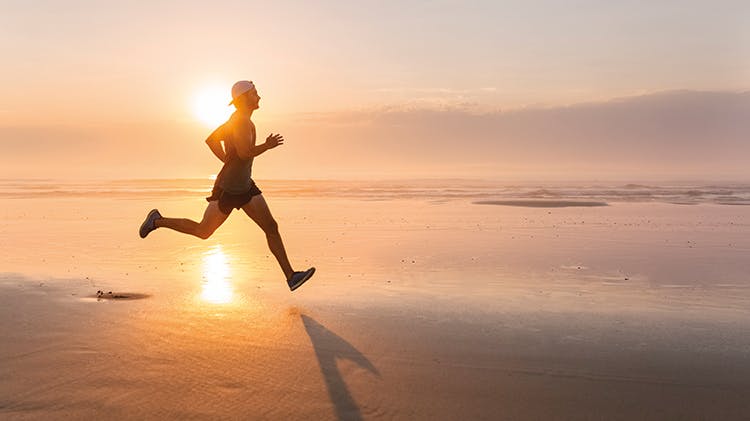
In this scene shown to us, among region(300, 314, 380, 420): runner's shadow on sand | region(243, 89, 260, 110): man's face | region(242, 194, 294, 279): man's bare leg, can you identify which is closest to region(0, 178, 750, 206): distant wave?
region(242, 194, 294, 279): man's bare leg

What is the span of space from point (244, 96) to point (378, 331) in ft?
9.75

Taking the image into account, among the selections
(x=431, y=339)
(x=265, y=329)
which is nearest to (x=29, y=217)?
(x=265, y=329)

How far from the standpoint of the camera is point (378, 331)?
19.8 feet

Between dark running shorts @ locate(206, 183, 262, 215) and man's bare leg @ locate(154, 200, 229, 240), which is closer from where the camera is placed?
dark running shorts @ locate(206, 183, 262, 215)

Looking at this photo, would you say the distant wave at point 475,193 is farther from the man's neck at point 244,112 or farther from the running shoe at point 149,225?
the man's neck at point 244,112

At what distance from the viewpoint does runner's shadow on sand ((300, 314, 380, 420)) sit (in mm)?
4174

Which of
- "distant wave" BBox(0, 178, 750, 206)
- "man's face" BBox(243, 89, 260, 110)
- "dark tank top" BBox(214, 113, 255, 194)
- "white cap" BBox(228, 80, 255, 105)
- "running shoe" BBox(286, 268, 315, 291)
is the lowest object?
"distant wave" BBox(0, 178, 750, 206)

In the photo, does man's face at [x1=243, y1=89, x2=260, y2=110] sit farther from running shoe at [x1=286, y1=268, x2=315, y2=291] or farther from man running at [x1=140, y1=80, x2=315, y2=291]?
running shoe at [x1=286, y1=268, x2=315, y2=291]

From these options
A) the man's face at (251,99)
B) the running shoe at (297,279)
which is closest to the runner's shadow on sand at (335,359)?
the running shoe at (297,279)

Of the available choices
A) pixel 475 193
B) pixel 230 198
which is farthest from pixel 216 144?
pixel 475 193

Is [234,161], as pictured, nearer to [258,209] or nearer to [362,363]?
[258,209]

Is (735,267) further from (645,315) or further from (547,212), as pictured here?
(547,212)

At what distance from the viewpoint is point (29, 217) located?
1831cm

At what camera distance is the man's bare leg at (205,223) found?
7.65 m
